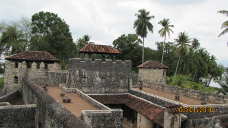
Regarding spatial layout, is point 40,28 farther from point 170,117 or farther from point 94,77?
point 170,117

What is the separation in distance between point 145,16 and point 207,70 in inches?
849

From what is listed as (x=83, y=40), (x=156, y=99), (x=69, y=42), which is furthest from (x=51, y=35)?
(x=156, y=99)

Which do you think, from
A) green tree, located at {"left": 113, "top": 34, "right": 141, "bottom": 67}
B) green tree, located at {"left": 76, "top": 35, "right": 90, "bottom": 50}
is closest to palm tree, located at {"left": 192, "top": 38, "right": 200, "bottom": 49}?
green tree, located at {"left": 113, "top": 34, "right": 141, "bottom": 67}

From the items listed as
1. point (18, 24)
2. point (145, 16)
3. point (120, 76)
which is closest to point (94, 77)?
point (120, 76)

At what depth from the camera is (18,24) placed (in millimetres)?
55812

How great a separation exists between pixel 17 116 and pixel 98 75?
33.1ft

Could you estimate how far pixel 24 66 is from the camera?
31.1m

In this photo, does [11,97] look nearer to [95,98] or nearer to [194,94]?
[95,98]

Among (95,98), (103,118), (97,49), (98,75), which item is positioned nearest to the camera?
(103,118)

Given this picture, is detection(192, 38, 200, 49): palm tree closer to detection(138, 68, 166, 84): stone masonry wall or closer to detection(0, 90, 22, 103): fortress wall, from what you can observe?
detection(138, 68, 166, 84): stone masonry wall

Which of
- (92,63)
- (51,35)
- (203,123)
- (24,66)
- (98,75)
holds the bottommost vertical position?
(203,123)

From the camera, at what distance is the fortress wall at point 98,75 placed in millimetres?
25234

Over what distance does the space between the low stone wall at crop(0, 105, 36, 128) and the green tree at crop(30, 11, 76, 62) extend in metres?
32.2

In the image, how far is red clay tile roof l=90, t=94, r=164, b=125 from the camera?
1748cm
